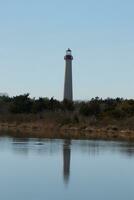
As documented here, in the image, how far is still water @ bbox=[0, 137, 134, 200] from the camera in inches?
618

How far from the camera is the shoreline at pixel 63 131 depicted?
45.4 meters

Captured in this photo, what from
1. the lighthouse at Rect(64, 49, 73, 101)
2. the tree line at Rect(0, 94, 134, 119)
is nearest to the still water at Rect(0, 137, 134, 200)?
the tree line at Rect(0, 94, 134, 119)

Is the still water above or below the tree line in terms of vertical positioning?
below

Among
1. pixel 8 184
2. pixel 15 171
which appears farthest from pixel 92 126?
pixel 8 184

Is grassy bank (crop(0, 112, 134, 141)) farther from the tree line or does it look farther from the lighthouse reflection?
the lighthouse reflection

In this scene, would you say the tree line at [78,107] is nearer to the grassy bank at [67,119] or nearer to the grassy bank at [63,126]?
the grassy bank at [67,119]

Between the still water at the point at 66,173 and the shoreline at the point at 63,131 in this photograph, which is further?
the shoreline at the point at 63,131

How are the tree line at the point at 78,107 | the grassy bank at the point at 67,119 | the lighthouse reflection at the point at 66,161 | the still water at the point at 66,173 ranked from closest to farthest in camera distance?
the still water at the point at 66,173, the lighthouse reflection at the point at 66,161, the grassy bank at the point at 67,119, the tree line at the point at 78,107

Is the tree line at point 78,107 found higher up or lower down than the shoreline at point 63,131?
higher up

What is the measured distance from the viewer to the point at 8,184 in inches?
660

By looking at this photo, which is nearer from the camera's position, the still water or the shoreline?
the still water

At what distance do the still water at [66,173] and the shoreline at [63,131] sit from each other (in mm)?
13696

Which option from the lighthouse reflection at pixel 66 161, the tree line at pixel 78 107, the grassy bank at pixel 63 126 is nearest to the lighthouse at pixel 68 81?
the tree line at pixel 78 107

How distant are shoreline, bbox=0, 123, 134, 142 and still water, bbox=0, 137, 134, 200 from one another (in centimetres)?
1370
